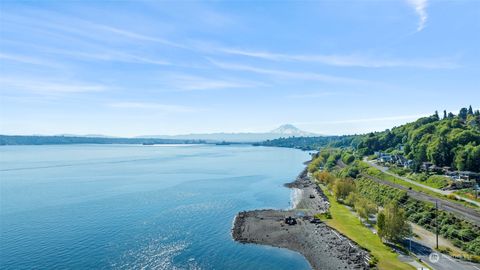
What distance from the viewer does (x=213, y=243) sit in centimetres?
5169

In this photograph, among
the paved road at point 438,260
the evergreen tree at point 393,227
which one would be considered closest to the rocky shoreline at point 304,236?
the evergreen tree at point 393,227

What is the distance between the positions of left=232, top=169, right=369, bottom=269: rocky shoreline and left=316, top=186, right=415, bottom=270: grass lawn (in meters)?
1.37

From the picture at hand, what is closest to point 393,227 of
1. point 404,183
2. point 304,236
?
point 304,236

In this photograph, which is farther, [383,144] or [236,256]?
[383,144]

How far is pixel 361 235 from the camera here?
50.8m

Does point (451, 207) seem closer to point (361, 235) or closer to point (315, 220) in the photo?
point (361, 235)

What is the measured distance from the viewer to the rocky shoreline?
43656 mm

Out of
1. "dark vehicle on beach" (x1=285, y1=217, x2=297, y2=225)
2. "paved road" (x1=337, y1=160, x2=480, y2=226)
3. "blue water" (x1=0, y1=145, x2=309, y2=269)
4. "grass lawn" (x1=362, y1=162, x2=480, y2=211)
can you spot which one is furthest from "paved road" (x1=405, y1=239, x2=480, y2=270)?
"dark vehicle on beach" (x1=285, y1=217, x2=297, y2=225)

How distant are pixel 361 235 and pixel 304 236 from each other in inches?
362

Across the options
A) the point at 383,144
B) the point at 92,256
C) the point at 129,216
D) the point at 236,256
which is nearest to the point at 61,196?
the point at 129,216

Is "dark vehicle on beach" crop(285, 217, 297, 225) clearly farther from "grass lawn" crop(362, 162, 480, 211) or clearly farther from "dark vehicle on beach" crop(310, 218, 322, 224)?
"grass lawn" crop(362, 162, 480, 211)

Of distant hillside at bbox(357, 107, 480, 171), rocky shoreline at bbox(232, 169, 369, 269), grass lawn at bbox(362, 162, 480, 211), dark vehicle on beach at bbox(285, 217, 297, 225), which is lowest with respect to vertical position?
rocky shoreline at bbox(232, 169, 369, 269)

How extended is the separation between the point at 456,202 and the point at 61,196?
308 ft

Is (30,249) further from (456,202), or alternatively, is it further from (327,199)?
(456,202)
